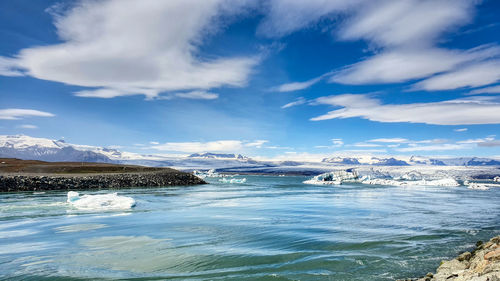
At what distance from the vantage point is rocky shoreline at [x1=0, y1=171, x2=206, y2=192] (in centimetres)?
4768

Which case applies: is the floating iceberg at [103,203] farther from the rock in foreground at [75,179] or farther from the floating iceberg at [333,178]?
the floating iceberg at [333,178]

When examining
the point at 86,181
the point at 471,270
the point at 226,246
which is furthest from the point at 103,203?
the point at 86,181

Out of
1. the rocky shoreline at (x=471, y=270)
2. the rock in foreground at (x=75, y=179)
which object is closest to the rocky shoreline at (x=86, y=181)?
the rock in foreground at (x=75, y=179)

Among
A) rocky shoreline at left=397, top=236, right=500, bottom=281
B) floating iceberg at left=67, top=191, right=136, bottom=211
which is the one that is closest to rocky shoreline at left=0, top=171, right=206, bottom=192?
floating iceberg at left=67, top=191, right=136, bottom=211

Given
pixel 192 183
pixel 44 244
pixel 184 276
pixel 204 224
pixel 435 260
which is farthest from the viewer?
pixel 192 183

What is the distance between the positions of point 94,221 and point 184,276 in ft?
41.4

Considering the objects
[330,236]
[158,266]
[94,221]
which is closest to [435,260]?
[330,236]

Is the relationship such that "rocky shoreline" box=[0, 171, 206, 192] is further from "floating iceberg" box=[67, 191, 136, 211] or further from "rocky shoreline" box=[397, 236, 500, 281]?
"rocky shoreline" box=[397, 236, 500, 281]

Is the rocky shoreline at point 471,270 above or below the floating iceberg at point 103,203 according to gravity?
above

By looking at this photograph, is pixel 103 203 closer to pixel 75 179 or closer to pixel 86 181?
pixel 75 179

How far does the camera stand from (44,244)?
1339 cm

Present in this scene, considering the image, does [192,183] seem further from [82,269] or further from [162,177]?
[82,269]

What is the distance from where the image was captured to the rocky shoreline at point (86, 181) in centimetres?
4768

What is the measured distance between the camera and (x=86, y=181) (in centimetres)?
5634
